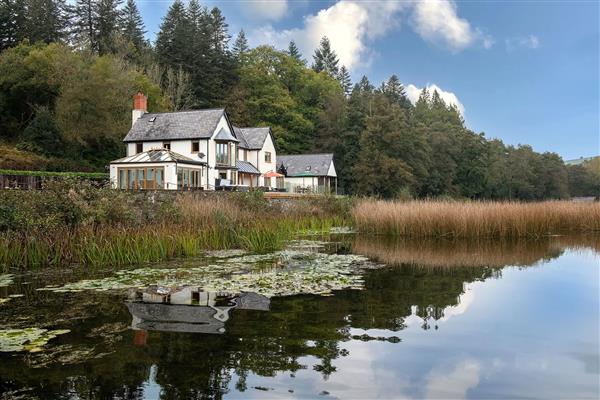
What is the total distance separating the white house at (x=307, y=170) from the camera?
46000 millimetres

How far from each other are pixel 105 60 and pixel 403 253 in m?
32.8

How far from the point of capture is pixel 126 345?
492 cm

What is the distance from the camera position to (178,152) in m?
34.8

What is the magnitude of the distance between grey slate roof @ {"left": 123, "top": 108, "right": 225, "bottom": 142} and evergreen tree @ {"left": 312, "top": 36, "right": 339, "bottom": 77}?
4754 centimetres

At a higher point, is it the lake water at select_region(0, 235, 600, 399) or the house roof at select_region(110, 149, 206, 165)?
the house roof at select_region(110, 149, 206, 165)

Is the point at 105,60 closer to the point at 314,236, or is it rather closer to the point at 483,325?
the point at 314,236

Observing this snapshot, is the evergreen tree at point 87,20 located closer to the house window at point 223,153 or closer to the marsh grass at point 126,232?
the house window at point 223,153

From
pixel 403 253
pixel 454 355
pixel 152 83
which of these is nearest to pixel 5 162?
pixel 152 83

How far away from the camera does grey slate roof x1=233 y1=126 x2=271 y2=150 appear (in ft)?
138

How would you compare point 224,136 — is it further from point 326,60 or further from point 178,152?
point 326,60

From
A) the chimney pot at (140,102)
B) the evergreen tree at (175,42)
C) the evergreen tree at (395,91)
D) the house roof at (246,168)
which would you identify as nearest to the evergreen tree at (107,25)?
the evergreen tree at (175,42)

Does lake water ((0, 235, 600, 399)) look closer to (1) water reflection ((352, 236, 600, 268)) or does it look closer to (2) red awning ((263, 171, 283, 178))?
(1) water reflection ((352, 236, 600, 268))

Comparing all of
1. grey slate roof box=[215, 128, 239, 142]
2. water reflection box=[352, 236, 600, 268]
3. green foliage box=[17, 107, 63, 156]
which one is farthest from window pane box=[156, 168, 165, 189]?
water reflection box=[352, 236, 600, 268]

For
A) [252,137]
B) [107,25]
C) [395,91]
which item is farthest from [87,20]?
[395,91]
